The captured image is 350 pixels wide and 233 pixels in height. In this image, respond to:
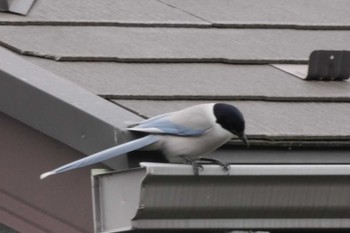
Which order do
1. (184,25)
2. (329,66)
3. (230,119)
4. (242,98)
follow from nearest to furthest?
(230,119) < (242,98) < (329,66) < (184,25)

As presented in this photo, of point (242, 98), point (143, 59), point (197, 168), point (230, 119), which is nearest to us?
point (197, 168)

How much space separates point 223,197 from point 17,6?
4.95ft

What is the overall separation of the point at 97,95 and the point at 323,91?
3.01 feet

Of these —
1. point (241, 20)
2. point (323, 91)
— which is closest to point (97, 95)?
point (323, 91)

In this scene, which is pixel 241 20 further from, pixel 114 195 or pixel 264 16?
pixel 114 195

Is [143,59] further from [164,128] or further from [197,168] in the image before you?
[197,168]

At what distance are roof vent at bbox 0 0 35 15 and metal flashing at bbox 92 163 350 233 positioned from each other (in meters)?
1.28

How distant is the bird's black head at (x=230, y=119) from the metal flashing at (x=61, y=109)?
23 centimetres

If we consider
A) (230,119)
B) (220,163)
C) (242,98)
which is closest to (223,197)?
(220,163)

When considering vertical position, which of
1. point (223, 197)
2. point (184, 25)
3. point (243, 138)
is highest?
point (184, 25)

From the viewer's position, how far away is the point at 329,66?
3.98 m

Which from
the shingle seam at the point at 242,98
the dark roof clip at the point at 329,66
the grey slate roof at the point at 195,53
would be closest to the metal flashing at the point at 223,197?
the grey slate roof at the point at 195,53

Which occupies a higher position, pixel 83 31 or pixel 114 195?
pixel 83 31

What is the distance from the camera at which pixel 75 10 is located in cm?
435
